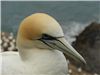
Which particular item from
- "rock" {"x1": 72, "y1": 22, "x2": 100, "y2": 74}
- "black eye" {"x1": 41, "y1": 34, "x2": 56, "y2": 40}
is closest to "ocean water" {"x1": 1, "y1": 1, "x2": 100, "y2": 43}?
"rock" {"x1": 72, "y1": 22, "x2": 100, "y2": 74}

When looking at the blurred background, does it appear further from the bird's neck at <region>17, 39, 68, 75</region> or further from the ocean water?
the bird's neck at <region>17, 39, 68, 75</region>

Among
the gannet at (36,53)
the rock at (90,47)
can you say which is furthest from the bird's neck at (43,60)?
the rock at (90,47)

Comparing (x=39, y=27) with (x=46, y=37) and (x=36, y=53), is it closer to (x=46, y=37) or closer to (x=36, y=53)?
(x=46, y=37)

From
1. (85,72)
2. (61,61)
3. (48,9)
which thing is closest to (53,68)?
(61,61)

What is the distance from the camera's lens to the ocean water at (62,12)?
5.23 metres

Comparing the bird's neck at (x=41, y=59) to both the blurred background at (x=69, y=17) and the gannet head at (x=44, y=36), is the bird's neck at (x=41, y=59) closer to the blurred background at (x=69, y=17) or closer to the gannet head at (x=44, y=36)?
the gannet head at (x=44, y=36)

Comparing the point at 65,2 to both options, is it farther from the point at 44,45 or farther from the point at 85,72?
the point at 44,45

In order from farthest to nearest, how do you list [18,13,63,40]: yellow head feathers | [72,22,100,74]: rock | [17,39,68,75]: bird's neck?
[72,22,100,74]: rock → [17,39,68,75]: bird's neck → [18,13,63,40]: yellow head feathers

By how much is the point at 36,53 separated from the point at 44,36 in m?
0.13

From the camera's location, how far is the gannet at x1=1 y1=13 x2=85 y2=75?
2096 mm

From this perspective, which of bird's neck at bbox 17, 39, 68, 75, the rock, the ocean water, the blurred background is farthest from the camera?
the ocean water

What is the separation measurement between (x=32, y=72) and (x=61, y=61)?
0.17 metres

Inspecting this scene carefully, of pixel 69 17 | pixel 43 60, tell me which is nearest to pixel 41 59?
pixel 43 60

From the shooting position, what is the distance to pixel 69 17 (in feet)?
18.1
